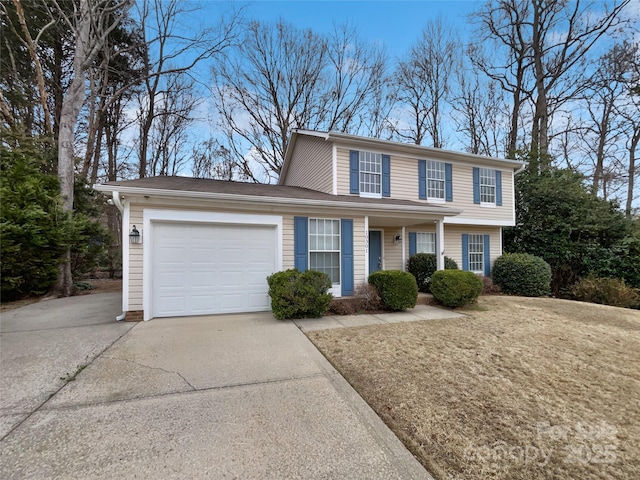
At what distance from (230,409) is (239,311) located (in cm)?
403

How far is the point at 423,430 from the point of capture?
237 centimetres

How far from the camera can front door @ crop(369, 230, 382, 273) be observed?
1032cm

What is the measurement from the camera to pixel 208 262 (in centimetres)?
636

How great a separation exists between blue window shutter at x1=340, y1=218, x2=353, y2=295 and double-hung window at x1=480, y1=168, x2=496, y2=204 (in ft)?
22.5

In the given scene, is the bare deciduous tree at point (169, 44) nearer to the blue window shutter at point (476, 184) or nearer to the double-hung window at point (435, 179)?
the double-hung window at point (435, 179)

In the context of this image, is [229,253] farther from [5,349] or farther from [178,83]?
[178,83]

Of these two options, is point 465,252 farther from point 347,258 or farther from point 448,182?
point 347,258

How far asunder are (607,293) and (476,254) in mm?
3915

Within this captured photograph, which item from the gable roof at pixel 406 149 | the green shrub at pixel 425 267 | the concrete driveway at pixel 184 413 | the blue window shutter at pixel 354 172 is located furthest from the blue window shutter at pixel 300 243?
the green shrub at pixel 425 267

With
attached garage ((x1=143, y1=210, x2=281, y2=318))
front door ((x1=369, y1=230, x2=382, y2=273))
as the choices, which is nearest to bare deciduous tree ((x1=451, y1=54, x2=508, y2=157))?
front door ((x1=369, y1=230, x2=382, y2=273))

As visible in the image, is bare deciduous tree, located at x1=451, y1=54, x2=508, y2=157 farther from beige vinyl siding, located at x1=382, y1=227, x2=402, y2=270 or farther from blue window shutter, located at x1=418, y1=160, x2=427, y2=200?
beige vinyl siding, located at x1=382, y1=227, x2=402, y2=270

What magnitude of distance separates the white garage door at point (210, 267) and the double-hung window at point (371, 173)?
169 inches

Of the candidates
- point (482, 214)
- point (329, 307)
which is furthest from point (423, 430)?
point (482, 214)

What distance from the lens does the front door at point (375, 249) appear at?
1032cm
